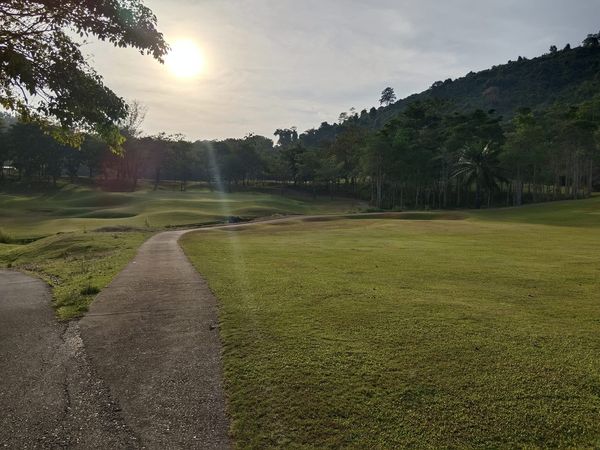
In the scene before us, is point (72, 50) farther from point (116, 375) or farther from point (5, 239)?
point (5, 239)

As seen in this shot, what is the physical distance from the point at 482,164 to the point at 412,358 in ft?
257

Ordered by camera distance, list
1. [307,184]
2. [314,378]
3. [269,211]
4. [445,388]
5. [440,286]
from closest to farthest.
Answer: [445,388], [314,378], [440,286], [269,211], [307,184]

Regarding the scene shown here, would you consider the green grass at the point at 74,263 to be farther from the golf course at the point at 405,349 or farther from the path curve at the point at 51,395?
the path curve at the point at 51,395

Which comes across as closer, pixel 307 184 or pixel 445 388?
pixel 445 388

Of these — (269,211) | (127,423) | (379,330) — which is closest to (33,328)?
(127,423)

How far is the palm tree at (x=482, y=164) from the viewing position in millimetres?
77938

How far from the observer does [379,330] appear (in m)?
8.68

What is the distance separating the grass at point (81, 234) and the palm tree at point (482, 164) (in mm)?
27996

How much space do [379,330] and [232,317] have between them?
328 centimetres

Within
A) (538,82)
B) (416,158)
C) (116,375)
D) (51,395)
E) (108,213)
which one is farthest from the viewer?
(538,82)

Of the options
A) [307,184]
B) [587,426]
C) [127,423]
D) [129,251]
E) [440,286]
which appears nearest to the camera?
[587,426]

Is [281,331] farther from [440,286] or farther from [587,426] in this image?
[440,286]

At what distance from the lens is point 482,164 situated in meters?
78.1

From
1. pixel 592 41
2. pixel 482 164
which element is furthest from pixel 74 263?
pixel 592 41
